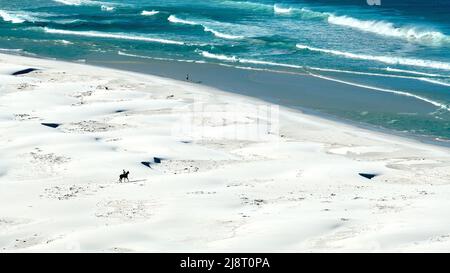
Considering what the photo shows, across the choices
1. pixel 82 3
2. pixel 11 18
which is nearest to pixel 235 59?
pixel 11 18

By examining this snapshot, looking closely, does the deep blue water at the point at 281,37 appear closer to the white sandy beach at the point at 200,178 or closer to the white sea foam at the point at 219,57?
the white sea foam at the point at 219,57

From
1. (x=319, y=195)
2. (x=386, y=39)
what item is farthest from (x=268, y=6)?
(x=319, y=195)

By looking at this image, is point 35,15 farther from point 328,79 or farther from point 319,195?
point 319,195

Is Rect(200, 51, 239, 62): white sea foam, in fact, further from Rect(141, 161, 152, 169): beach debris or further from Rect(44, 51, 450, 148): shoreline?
Rect(141, 161, 152, 169): beach debris

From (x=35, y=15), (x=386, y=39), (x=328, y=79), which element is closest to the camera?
(x=328, y=79)

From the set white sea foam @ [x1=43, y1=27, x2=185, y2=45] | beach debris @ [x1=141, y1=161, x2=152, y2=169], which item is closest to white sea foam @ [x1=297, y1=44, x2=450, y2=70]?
white sea foam @ [x1=43, y1=27, x2=185, y2=45]

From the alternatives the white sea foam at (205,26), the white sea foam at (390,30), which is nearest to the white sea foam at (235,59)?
the white sea foam at (205,26)
